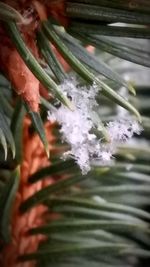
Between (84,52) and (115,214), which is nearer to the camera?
(84,52)

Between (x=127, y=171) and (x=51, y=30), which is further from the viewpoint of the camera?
(x=127, y=171)

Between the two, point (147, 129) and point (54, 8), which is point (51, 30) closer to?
point (54, 8)

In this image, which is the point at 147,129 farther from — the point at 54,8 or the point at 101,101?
the point at 54,8

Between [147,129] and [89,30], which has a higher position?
[147,129]

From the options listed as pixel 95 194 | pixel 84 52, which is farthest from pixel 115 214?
pixel 84 52

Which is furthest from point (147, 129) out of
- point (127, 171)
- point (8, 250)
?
point (8, 250)

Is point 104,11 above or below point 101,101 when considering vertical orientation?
below
